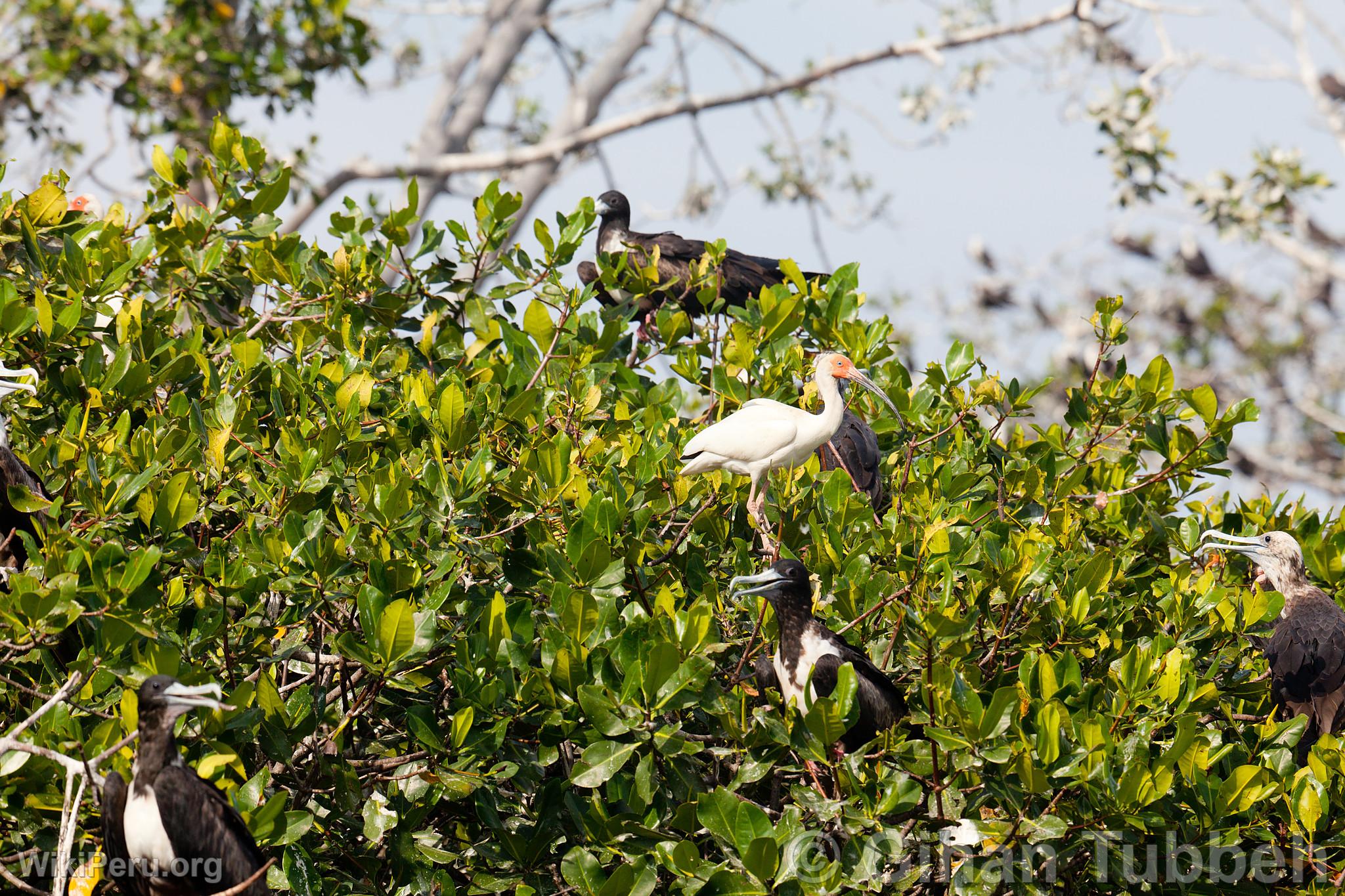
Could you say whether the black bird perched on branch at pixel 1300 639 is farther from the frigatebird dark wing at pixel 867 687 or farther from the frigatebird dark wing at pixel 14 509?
the frigatebird dark wing at pixel 14 509

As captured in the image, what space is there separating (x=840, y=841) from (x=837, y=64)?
12.4m

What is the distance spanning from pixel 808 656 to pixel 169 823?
178 cm

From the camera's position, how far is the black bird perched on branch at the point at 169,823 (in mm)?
2836

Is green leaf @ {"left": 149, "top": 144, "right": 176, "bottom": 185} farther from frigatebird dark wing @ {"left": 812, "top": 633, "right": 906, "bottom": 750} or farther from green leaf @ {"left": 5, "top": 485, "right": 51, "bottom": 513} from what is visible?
frigatebird dark wing @ {"left": 812, "top": 633, "right": 906, "bottom": 750}

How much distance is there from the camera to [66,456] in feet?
11.1

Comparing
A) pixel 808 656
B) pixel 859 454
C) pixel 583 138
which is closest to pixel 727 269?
pixel 859 454

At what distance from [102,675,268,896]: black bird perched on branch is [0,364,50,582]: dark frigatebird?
836 millimetres

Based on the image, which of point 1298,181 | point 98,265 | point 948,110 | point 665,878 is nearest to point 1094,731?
point 665,878

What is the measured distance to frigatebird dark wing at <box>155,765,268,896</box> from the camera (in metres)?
2.84

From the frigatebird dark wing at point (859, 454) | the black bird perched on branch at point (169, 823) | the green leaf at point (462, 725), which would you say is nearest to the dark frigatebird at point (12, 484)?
the black bird perched on branch at point (169, 823)

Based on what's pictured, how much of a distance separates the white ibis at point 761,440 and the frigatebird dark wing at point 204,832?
1832mm

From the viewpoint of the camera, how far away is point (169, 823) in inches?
112

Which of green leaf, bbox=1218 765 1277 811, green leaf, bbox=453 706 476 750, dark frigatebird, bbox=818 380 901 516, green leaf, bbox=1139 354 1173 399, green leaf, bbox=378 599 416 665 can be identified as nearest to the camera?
green leaf, bbox=378 599 416 665

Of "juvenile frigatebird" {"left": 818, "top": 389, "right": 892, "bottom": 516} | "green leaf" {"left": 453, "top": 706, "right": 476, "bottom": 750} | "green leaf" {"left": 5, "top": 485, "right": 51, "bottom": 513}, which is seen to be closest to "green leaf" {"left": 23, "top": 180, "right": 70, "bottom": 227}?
"green leaf" {"left": 5, "top": 485, "right": 51, "bottom": 513}
